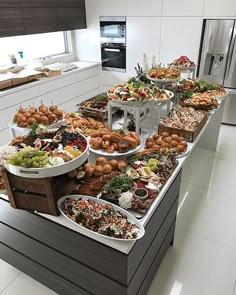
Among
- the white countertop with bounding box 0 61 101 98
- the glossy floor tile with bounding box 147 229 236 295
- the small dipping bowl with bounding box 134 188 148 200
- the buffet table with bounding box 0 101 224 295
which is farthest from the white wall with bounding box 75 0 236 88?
the small dipping bowl with bounding box 134 188 148 200

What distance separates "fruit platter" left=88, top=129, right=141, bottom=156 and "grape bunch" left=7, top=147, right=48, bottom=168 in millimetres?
504

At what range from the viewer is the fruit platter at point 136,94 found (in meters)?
2.04

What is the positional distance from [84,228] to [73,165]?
0.31 m

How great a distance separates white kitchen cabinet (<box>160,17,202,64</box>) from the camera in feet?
12.7

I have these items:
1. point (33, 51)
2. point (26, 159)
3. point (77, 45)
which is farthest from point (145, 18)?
point (26, 159)

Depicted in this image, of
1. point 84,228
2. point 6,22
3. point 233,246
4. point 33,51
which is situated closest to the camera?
point 84,228

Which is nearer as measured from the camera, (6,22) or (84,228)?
(84,228)

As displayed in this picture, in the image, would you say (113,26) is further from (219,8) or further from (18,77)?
(18,77)

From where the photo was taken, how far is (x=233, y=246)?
2107mm

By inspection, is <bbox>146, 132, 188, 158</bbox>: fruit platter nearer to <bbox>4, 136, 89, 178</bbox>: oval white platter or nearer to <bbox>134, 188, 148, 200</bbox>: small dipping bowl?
<bbox>134, 188, 148, 200</bbox>: small dipping bowl

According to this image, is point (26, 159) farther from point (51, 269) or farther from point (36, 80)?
point (36, 80)

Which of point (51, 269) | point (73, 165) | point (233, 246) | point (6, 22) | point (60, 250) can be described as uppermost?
point (6, 22)

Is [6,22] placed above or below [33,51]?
above

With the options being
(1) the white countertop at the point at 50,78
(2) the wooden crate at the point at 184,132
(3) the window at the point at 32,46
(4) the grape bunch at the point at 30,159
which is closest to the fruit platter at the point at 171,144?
(2) the wooden crate at the point at 184,132
